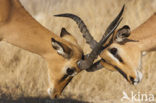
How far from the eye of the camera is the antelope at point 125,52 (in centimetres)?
654

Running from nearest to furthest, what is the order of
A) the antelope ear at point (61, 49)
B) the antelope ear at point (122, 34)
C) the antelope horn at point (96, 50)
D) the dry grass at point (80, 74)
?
the antelope ear at point (61, 49) < the antelope horn at point (96, 50) < the antelope ear at point (122, 34) < the dry grass at point (80, 74)

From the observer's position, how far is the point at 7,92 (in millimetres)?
8508

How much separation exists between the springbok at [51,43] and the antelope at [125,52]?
0.55 ft

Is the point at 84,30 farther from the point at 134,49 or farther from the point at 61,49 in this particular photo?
the point at 134,49

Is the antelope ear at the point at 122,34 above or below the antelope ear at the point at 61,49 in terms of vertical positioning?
above

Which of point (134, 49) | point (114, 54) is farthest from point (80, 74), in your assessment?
point (114, 54)


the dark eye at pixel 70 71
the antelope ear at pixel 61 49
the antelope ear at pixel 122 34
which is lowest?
the dark eye at pixel 70 71

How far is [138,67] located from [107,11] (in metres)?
2.79

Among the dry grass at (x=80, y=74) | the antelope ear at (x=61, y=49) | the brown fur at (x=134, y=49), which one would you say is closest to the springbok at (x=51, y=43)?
the antelope ear at (x=61, y=49)

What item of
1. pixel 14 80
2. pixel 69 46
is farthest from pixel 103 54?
pixel 14 80

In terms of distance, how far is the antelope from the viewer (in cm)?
654

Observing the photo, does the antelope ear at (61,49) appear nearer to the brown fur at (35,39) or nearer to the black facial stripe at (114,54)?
the brown fur at (35,39)

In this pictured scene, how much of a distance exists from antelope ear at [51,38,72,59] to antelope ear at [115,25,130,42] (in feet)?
2.56

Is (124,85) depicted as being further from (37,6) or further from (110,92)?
(37,6)
